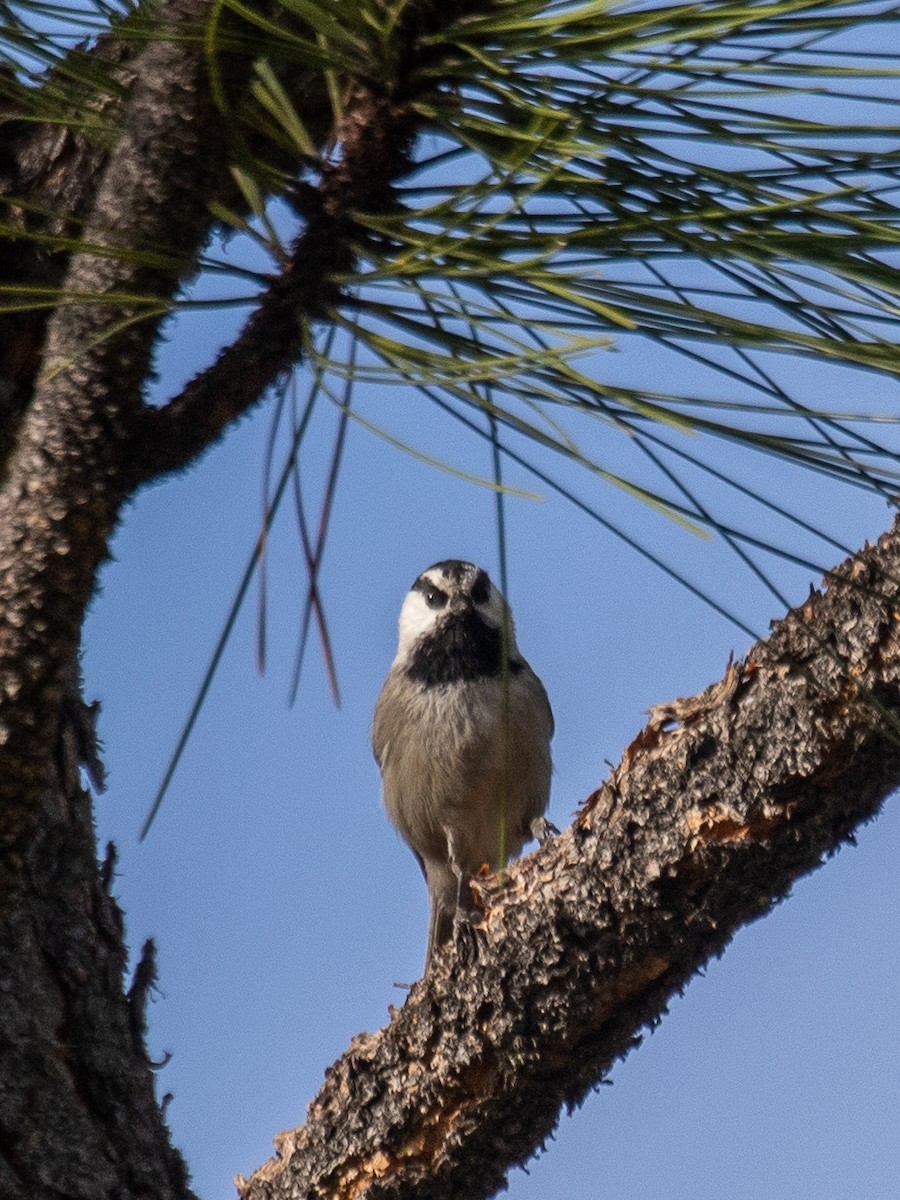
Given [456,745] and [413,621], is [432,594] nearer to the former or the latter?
Answer: [413,621]

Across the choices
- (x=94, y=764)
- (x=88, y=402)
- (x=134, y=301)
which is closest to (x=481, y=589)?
(x=94, y=764)

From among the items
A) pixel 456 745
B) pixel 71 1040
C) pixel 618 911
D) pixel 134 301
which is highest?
pixel 456 745

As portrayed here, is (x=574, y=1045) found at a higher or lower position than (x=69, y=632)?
lower

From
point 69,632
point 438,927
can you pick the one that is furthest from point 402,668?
point 69,632

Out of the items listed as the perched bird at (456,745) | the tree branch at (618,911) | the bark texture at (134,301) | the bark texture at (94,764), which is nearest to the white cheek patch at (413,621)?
the perched bird at (456,745)

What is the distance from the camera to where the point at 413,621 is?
549cm

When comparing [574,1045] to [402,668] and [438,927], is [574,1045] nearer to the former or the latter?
[438,927]

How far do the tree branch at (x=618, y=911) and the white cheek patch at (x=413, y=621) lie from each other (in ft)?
8.88

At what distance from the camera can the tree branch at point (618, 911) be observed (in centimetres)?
224

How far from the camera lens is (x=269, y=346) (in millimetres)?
1723

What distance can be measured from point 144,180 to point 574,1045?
1.53 meters

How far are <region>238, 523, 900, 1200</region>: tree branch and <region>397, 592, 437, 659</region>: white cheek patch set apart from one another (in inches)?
107

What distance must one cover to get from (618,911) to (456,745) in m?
2.46

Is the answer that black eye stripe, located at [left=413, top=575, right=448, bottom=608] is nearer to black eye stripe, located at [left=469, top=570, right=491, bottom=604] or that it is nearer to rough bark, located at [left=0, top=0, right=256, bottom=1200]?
black eye stripe, located at [left=469, top=570, right=491, bottom=604]
